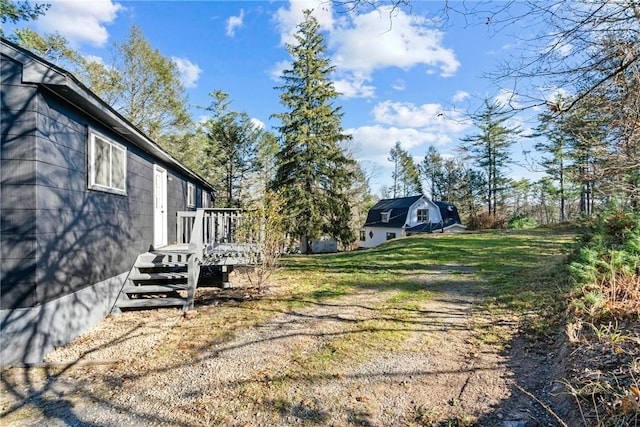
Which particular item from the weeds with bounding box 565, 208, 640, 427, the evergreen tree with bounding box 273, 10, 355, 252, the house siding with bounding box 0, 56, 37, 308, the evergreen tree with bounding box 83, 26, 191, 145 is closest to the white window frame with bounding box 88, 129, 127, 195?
the house siding with bounding box 0, 56, 37, 308

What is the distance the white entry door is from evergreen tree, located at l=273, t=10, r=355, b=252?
10311mm

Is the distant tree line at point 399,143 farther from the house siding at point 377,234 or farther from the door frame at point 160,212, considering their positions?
the door frame at point 160,212

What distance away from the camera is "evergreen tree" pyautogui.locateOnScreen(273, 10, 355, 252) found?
19.2 meters

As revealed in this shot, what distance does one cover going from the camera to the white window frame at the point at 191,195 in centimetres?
1183

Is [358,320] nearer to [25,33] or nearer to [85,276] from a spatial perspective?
[85,276]

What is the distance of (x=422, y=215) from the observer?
28188 mm

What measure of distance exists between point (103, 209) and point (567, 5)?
21.9ft

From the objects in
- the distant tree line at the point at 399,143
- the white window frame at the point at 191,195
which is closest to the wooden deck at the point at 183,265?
the distant tree line at the point at 399,143

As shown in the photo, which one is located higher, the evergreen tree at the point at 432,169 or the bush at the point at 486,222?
the evergreen tree at the point at 432,169

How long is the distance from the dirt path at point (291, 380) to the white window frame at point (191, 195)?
745 centimetres

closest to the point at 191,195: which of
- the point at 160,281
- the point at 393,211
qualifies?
the point at 160,281

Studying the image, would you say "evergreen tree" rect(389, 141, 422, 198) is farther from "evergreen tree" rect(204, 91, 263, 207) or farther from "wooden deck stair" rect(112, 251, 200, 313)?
"wooden deck stair" rect(112, 251, 200, 313)

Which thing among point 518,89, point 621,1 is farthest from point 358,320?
point 621,1

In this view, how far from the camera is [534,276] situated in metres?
6.84
